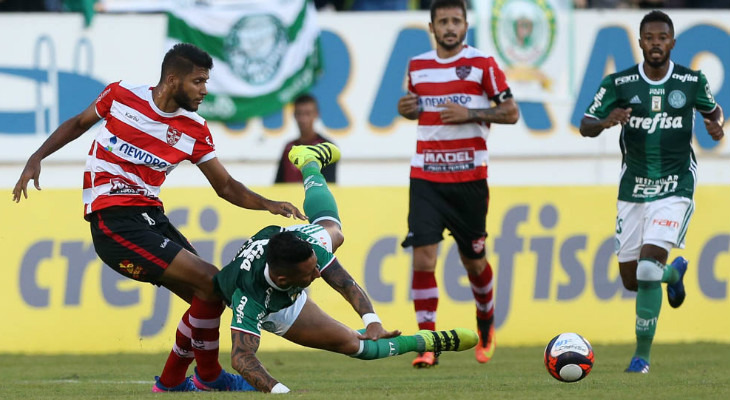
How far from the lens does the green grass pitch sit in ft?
24.7

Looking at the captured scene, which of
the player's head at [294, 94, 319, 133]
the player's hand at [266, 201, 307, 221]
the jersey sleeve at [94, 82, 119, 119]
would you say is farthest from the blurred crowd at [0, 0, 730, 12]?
the player's hand at [266, 201, 307, 221]

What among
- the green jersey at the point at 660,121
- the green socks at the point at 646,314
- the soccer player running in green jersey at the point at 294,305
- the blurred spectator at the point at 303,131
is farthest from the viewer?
the blurred spectator at the point at 303,131

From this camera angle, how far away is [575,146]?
16.9 m

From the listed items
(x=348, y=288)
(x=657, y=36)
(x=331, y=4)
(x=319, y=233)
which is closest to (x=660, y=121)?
(x=657, y=36)

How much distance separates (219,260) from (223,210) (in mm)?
470

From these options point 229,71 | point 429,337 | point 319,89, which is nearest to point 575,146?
point 319,89

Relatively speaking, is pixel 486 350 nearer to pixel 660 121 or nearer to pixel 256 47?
pixel 660 121

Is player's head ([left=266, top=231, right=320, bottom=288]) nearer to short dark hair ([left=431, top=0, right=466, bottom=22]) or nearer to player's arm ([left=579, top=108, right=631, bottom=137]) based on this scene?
player's arm ([left=579, top=108, right=631, bottom=137])

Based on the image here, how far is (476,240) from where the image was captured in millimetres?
10547

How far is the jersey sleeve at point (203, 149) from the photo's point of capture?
8320 mm

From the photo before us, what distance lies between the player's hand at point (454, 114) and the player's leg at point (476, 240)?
567 millimetres

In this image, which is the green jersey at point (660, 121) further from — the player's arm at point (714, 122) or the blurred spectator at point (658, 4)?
the blurred spectator at point (658, 4)

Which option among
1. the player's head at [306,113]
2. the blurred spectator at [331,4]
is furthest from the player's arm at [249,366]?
the blurred spectator at [331,4]

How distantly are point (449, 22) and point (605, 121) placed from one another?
5.44ft
